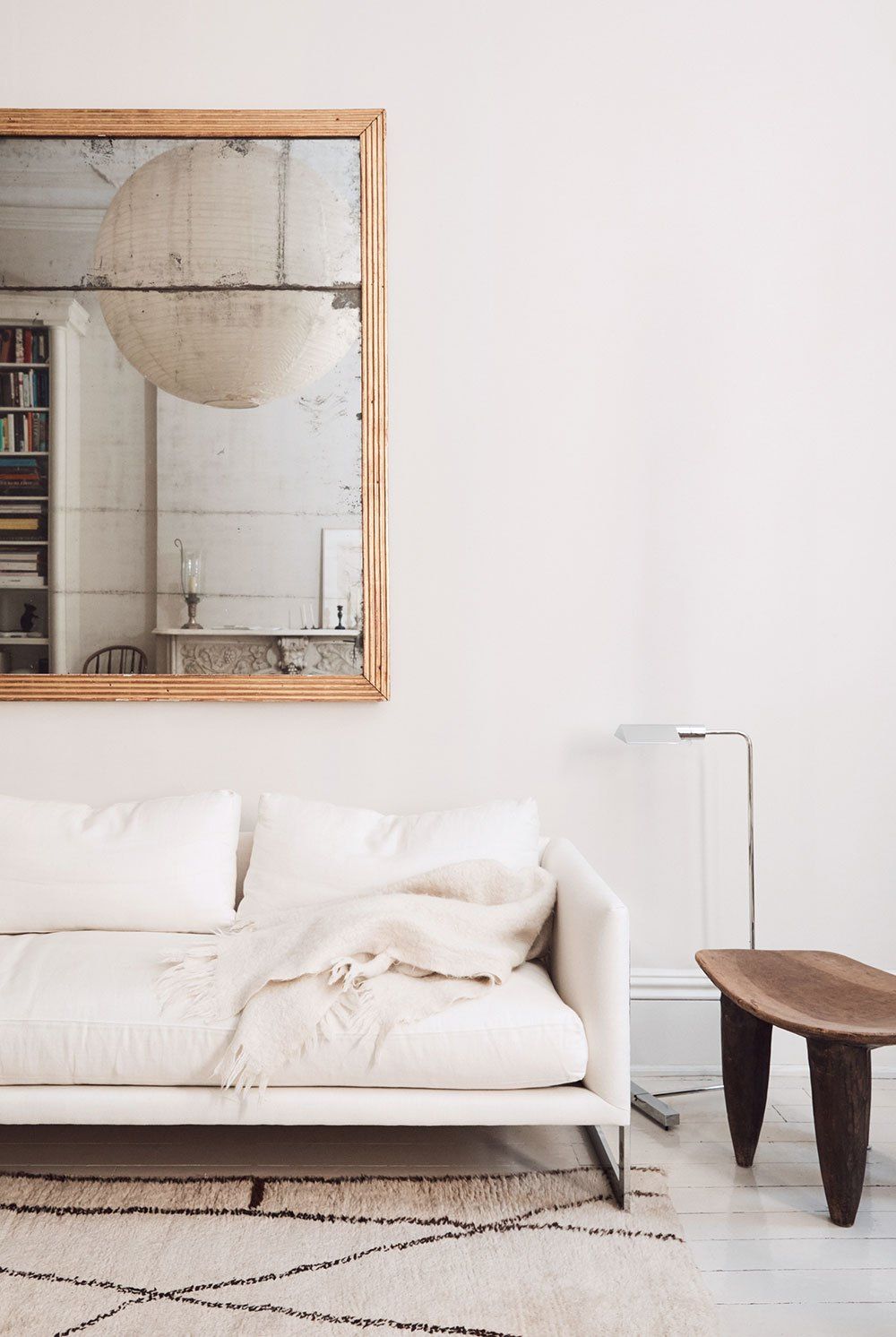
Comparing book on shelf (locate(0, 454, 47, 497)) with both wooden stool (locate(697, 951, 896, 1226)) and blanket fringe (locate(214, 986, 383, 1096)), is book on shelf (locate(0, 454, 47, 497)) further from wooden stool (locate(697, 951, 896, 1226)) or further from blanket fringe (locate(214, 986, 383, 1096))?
wooden stool (locate(697, 951, 896, 1226))

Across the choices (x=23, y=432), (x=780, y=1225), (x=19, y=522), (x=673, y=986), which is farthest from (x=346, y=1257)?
(x=23, y=432)

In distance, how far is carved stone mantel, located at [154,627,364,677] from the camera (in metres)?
2.83

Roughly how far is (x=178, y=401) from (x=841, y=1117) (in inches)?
93.5

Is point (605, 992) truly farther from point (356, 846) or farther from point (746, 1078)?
point (356, 846)

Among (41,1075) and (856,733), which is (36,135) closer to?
(41,1075)

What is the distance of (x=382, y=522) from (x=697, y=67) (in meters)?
1.55

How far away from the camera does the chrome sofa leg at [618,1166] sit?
2.06 metres

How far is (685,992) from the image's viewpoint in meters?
2.84

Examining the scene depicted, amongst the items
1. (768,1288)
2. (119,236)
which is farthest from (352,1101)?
(119,236)

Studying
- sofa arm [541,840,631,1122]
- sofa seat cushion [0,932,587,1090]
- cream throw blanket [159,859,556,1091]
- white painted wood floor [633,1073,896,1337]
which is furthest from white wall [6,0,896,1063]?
sofa seat cushion [0,932,587,1090]

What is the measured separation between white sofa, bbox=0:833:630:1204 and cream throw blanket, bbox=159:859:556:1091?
0.05m

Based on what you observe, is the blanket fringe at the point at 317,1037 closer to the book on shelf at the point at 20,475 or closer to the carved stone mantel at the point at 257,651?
the carved stone mantel at the point at 257,651

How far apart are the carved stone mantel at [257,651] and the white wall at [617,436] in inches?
5.1

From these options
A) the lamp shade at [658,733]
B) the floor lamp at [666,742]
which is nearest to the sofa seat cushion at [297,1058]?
the floor lamp at [666,742]
